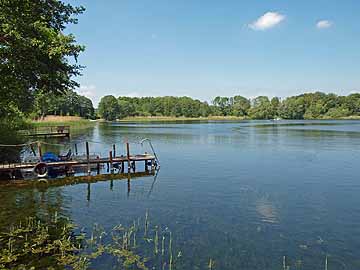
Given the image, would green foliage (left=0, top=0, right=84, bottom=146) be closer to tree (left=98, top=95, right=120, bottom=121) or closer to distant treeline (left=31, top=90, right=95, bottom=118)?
distant treeline (left=31, top=90, right=95, bottom=118)

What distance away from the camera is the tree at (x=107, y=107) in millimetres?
170125

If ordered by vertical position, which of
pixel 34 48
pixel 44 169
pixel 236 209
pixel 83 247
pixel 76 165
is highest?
pixel 34 48

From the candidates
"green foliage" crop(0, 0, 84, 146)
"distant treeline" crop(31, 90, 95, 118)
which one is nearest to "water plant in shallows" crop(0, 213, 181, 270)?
"green foliage" crop(0, 0, 84, 146)

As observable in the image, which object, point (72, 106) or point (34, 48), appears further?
point (72, 106)

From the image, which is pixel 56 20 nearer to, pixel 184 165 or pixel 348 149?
pixel 184 165

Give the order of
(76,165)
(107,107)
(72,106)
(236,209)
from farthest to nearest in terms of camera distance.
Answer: (107,107), (72,106), (76,165), (236,209)

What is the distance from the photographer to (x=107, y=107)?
170 m

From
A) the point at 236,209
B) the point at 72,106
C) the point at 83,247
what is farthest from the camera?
the point at 72,106

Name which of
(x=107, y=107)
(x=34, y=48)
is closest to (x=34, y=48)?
(x=34, y=48)

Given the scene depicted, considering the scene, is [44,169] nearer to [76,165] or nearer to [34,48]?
[76,165]

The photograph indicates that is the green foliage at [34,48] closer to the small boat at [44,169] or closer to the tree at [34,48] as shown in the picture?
the tree at [34,48]

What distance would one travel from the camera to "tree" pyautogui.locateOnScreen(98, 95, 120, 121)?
170125 mm

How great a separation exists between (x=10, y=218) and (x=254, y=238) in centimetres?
1162

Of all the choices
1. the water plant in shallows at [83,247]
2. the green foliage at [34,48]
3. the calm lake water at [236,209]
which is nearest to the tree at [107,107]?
the calm lake water at [236,209]
